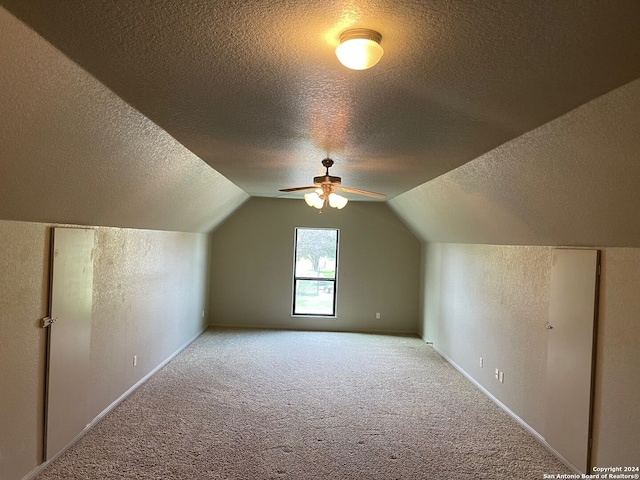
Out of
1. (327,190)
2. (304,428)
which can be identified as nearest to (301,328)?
(304,428)

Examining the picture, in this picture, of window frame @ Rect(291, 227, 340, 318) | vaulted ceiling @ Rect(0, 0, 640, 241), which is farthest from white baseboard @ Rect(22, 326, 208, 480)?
window frame @ Rect(291, 227, 340, 318)

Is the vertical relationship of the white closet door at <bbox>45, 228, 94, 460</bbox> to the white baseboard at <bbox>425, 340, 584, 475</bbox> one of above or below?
above

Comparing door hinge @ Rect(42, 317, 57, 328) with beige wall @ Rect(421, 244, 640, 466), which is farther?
door hinge @ Rect(42, 317, 57, 328)

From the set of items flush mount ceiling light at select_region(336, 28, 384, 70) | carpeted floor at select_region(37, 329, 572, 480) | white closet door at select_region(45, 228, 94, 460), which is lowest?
carpeted floor at select_region(37, 329, 572, 480)

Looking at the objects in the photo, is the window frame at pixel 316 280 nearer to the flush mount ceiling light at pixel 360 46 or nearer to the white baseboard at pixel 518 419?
the white baseboard at pixel 518 419

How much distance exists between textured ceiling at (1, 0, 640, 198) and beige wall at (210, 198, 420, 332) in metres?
4.80

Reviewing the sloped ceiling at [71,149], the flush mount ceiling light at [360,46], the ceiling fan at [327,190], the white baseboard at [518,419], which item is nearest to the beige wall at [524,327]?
the white baseboard at [518,419]

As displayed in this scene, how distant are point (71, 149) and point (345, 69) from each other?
157 cm

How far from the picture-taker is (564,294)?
332cm

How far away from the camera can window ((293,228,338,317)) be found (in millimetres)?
7789

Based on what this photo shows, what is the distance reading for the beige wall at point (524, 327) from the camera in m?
2.64

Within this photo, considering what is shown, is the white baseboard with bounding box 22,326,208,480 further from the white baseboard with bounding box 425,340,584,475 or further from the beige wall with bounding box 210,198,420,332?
the white baseboard with bounding box 425,340,584,475

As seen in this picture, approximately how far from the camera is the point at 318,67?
1.75 m

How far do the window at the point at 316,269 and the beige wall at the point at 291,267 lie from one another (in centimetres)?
18
